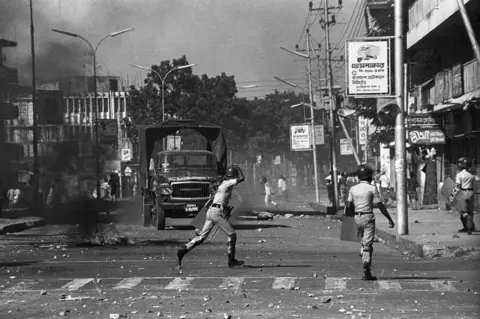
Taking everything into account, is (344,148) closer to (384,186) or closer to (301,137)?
(301,137)

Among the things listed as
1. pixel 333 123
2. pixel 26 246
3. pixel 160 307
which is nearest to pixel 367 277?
pixel 160 307

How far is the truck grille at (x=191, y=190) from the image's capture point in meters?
31.7

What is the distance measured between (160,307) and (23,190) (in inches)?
1163

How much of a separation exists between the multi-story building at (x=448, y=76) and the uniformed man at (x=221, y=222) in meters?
17.0

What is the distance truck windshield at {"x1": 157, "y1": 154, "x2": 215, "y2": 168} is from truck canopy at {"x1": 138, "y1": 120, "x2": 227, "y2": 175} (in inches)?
45.9

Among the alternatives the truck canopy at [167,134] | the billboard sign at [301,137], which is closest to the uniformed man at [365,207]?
the truck canopy at [167,134]

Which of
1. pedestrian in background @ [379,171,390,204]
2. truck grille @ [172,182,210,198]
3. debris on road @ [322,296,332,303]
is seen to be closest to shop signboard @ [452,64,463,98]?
truck grille @ [172,182,210,198]

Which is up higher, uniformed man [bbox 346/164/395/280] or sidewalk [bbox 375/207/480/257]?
uniformed man [bbox 346/164/395/280]

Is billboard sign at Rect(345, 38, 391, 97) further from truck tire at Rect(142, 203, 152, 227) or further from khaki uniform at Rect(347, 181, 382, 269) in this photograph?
truck tire at Rect(142, 203, 152, 227)

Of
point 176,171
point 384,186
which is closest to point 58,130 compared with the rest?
point 176,171

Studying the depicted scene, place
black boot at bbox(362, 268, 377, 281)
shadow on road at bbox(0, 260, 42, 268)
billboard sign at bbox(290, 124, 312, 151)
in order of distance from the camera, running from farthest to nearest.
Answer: billboard sign at bbox(290, 124, 312, 151) → shadow on road at bbox(0, 260, 42, 268) → black boot at bbox(362, 268, 377, 281)

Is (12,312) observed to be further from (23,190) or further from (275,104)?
(275,104)

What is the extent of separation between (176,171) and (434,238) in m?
11.7

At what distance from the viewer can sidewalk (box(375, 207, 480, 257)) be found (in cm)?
2020
